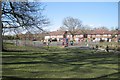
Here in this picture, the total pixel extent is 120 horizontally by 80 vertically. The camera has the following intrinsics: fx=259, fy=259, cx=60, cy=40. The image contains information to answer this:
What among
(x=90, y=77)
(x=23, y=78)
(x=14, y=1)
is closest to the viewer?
(x=23, y=78)

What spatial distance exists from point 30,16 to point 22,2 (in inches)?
67.2

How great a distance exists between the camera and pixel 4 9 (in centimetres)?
2842

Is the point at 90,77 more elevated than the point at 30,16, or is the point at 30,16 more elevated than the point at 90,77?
the point at 30,16

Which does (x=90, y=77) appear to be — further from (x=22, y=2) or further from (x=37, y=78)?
(x=22, y=2)

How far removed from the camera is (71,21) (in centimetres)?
11806

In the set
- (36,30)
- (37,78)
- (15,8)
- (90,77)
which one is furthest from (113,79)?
(15,8)

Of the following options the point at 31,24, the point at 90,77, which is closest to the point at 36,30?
the point at 31,24

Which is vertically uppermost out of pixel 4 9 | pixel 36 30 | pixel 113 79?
pixel 4 9

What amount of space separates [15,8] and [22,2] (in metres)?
1.23

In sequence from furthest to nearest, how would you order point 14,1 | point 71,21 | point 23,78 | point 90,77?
point 71,21 → point 14,1 → point 90,77 → point 23,78

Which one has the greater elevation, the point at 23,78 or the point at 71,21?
the point at 71,21

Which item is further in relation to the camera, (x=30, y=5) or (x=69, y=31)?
(x=69, y=31)

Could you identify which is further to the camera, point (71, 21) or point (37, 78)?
point (71, 21)

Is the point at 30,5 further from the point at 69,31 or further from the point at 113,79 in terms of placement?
the point at 69,31
